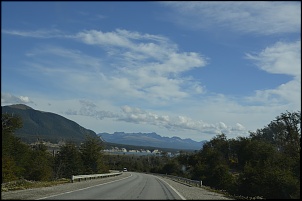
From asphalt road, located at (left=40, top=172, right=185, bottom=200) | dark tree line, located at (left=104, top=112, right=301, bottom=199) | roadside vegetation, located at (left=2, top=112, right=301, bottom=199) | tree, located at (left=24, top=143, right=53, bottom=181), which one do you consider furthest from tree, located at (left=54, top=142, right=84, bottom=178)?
asphalt road, located at (left=40, top=172, right=185, bottom=200)

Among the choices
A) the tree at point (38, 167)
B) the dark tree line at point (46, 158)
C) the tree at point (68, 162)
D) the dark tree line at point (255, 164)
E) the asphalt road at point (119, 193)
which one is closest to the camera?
the asphalt road at point (119, 193)

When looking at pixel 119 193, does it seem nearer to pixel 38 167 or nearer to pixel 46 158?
pixel 38 167

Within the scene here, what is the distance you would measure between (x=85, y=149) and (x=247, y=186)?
153 feet

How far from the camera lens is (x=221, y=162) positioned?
314ft

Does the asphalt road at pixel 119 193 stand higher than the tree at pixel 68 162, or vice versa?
the asphalt road at pixel 119 193

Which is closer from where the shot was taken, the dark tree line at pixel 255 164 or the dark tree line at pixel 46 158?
the dark tree line at pixel 255 164

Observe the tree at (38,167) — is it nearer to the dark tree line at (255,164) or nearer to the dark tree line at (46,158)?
the dark tree line at (46,158)

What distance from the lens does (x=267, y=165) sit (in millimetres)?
54969

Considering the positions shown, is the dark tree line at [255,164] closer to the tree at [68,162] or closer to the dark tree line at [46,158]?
the dark tree line at [46,158]

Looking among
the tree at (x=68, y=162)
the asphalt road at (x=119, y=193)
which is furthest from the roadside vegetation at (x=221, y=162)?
the asphalt road at (x=119, y=193)

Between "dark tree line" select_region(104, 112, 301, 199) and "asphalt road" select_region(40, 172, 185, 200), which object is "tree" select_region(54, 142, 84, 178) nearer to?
"dark tree line" select_region(104, 112, 301, 199)

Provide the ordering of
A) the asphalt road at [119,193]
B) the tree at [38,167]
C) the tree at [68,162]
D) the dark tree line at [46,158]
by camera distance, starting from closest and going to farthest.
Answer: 1. the asphalt road at [119,193]
2. the tree at [38,167]
3. the dark tree line at [46,158]
4. the tree at [68,162]

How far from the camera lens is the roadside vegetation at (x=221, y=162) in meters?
50.2

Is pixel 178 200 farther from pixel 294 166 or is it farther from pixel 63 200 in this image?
pixel 294 166
